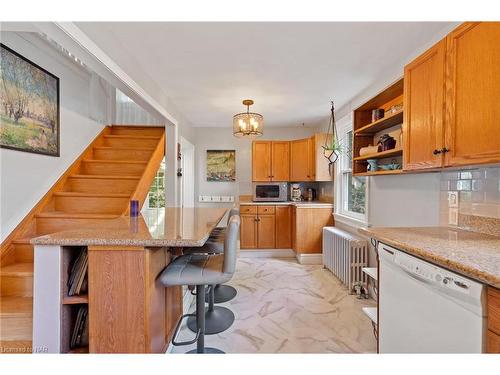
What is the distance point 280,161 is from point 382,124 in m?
2.24

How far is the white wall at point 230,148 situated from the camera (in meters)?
4.88

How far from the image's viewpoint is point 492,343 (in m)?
0.82

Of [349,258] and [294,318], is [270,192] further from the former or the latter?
[294,318]

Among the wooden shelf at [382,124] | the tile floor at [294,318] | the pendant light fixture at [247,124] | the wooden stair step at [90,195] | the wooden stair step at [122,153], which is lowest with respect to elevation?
the tile floor at [294,318]

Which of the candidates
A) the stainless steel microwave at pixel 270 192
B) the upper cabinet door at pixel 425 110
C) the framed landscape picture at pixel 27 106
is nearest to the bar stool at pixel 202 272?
the upper cabinet door at pixel 425 110

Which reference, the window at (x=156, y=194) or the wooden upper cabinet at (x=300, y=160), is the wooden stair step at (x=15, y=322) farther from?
the wooden upper cabinet at (x=300, y=160)

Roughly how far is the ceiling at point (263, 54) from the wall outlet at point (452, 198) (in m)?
1.18

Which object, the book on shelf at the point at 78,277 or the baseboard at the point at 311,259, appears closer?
the book on shelf at the point at 78,277

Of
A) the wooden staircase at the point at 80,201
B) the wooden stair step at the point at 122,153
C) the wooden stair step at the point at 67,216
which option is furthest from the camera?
the wooden stair step at the point at 122,153

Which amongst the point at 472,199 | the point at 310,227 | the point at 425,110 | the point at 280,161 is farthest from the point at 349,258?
the point at 280,161

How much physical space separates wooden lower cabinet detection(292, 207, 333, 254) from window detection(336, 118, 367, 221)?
0.25 m

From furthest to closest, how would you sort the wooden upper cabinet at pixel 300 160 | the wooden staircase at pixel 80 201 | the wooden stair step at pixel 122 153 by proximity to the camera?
the wooden upper cabinet at pixel 300 160
the wooden stair step at pixel 122 153
the wooden staircase at pixel 80 201

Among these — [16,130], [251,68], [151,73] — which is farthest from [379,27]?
[16,130]

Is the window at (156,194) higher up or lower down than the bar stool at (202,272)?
higher up
